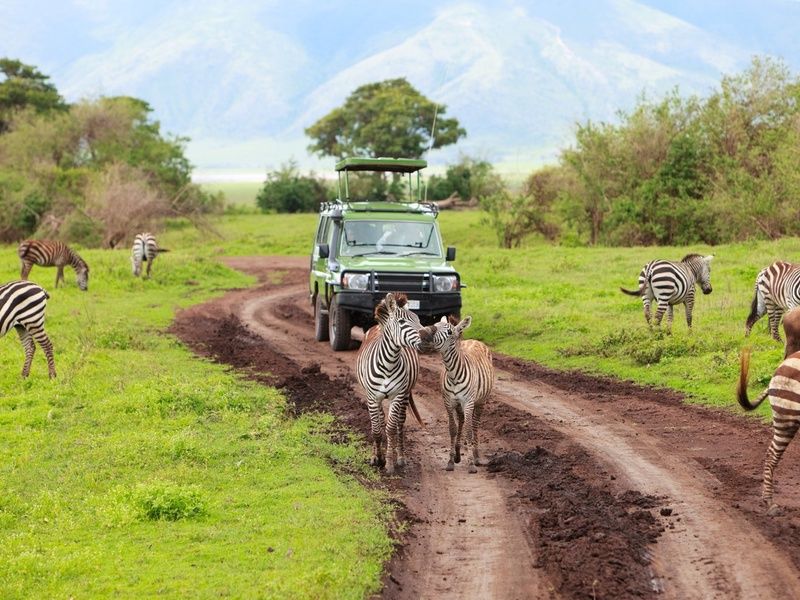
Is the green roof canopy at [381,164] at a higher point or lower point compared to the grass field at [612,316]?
higher

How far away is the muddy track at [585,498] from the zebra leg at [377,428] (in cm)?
41

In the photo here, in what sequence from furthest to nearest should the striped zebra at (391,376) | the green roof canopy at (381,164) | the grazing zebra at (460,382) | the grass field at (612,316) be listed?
the green roof canopy at (381,164)
the grass field at (612,316)
the striped zebra at (391,376)
the grazing zebra at (460,382)

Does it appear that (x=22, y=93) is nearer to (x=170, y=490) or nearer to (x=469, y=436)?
(x=469, y=436)

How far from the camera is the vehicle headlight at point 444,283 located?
18.2 meters

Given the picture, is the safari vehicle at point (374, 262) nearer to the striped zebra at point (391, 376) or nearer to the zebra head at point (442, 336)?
the striped zebra at point (391, 376)

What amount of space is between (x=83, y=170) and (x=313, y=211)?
17.3m

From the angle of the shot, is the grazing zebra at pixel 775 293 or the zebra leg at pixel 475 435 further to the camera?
the grazing zebra at pixel 775 293

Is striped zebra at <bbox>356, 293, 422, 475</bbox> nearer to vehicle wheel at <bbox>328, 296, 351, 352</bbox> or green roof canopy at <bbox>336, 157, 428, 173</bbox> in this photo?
vehicle wheel at <bbox>328, 296, 351, 352</bbox>

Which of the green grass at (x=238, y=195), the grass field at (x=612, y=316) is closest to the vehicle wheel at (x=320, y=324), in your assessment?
the grass field at (x=612, y=316)

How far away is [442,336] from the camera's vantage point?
10281 mm

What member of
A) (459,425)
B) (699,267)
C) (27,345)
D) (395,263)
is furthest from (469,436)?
(699,267)

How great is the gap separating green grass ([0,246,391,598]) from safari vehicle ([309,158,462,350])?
2.83 meters

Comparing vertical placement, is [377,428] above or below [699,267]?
below

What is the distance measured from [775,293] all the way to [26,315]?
1228 cm
